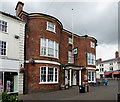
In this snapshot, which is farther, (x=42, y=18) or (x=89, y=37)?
(x=89, y=37)

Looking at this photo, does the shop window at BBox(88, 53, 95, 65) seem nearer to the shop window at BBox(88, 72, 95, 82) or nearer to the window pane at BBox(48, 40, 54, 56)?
the shop window at BBox(88, 72, 95, 82)

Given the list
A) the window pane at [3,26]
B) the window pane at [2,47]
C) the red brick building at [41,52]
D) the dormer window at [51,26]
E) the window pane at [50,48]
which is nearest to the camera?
the window pane at [2,47]

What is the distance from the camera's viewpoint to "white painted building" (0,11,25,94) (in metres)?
13.4

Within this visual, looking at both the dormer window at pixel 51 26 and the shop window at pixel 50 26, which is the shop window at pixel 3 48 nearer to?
the dormer window at pixel 51 26

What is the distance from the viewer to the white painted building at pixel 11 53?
1341 cm

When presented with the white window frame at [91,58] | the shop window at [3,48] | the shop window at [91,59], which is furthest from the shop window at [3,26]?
the shop window at [91,59]

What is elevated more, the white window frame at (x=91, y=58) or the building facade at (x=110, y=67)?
the white window frame at (x=91, y=58)

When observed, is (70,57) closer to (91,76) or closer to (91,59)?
(91,59)

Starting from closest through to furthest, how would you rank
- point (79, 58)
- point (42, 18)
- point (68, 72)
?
point (42, 18)
point (68, 72)
point (79, 58)

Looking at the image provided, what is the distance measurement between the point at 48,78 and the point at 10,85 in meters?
4.40

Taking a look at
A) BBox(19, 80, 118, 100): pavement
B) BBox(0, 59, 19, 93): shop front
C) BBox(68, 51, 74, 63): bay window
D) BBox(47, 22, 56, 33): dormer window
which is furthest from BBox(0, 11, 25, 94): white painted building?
BBox(68, 51, 74, 63): bay window

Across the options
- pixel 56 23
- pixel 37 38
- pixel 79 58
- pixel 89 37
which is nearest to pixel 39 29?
pixel 37 38

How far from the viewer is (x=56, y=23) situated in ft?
59.7

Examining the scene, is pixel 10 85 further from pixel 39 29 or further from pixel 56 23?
pixel 56 23
